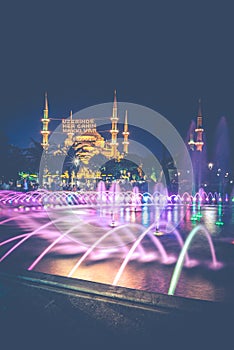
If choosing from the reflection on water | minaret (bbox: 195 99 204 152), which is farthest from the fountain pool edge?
minaret (bbox: 195 99 204 152)

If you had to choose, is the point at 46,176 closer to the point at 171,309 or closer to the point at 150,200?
the point at 150,200

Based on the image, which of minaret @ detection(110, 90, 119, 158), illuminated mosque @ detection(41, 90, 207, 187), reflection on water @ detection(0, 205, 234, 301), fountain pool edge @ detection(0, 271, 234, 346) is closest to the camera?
fountain pool edge @ detection(0, 271, 234, 346)

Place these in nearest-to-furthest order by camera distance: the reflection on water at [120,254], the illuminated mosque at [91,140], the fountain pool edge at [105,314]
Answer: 1. the fountain pool edge at [105,314]
2. the reflection on water at [120,254]
3. the illuminated mosque at [91,140]

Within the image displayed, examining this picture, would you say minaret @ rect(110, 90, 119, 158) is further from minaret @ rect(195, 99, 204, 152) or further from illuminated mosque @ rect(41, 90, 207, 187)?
minaret @ rect(195, 99, 204, 152)

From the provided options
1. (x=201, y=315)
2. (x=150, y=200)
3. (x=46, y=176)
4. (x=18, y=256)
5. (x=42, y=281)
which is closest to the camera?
(x=201, y=315)

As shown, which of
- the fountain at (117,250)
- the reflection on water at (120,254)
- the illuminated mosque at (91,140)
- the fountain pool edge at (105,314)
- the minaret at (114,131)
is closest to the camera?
the fountain pool edge at (105,314)

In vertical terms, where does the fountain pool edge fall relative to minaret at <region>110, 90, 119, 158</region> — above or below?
below

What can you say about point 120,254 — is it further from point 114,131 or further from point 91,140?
point 114,131

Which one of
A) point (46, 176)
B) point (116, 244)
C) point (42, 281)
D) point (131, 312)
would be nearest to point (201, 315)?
point (131, 312)

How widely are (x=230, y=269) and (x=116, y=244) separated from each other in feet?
10.9

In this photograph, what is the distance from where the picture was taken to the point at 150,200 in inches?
1267

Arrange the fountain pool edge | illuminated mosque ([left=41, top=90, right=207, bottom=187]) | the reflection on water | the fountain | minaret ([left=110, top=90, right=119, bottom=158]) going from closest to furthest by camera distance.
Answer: the fountain pool edge, the reflection on water, the fountain, illuminated mosque ([left=41, top=90, right=207, bottom=187]), minaret ([left=110, top=90, right=119, bottom=158])

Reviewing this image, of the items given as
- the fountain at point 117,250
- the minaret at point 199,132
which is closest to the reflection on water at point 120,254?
the fountain at point 117,250

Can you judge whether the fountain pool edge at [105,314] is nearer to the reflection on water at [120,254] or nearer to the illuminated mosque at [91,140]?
the reflection on water at [120,254]
